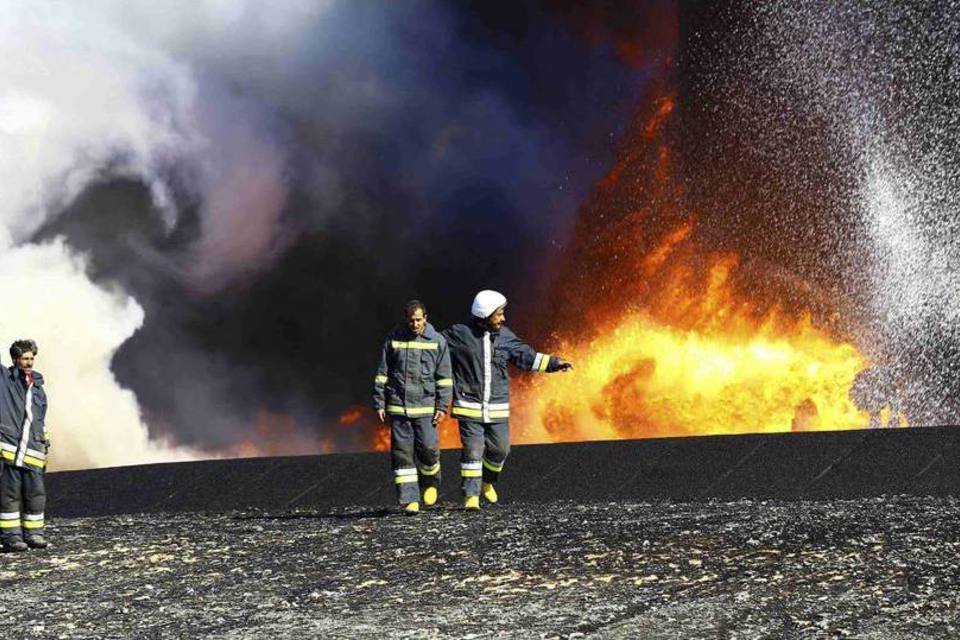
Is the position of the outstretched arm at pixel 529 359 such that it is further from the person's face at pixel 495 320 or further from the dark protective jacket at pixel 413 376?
the dark protective jacket at pixel 413 376

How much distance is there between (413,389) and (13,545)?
3698 millimetres

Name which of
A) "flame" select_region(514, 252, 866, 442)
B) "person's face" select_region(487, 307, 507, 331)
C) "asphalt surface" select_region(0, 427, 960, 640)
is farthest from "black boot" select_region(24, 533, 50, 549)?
"flame" select_region(514, 252, 866, 442)

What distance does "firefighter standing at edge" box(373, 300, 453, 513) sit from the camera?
13.7 metres

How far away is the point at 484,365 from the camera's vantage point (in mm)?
13977

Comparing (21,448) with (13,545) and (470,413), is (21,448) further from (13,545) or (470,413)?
(470,413)

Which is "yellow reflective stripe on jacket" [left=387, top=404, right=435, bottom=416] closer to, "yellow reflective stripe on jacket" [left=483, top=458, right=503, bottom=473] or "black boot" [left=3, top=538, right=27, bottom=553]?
"yellow reflective stripe on jacket" [left=483, top=458, right=503, bottom=473]

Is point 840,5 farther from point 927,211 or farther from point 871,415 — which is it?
point 871,415

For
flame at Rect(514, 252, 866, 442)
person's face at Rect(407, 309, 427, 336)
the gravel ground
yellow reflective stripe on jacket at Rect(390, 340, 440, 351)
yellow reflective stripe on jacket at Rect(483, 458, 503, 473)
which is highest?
flame at Rect(514, 252, 866, 442)

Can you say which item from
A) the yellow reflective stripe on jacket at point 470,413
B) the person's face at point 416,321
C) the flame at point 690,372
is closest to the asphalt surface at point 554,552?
the yellow reflective stripe on jacket at point 470,413

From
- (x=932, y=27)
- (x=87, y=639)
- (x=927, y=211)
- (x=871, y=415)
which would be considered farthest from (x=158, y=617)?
(x=932, y=27)

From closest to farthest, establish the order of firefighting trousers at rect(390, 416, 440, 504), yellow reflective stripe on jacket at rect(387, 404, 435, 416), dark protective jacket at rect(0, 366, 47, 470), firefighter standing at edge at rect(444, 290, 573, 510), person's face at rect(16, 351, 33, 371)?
dark protective jacket at rect(0, 366, 47, 470) < person's face at rect(16, 351, 33, 371) < firefighting trousers at rect(390, 416, 440, 504) < yellow reflective stripe on jacket at rect(387, 404, 435, 416) < firefighter standing at edge at rect(444, 290, 573, 510)

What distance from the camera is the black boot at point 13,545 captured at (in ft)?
41.8

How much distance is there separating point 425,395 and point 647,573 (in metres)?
4.48

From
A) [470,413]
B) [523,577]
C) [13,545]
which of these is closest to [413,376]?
[470,413]
